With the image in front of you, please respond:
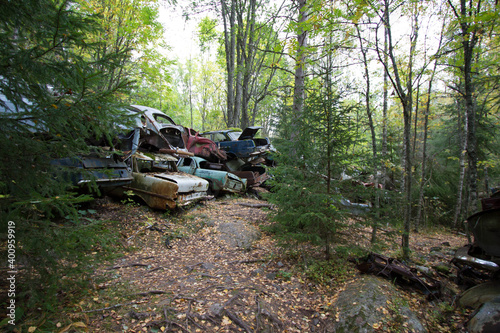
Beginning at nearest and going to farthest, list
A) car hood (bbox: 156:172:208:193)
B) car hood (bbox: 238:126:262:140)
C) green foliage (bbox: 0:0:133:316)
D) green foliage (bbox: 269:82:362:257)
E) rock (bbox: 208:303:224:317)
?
green foliage (bbox: 0:0:133:316) → rock (bbox: 208:303:224:317) → green foliage (bbox: 269:82:362:257) → car hood (bbox: 156:172:208:193) → car hood (bbox: 238:126:262:140)

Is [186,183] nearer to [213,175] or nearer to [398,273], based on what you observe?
[213,175]

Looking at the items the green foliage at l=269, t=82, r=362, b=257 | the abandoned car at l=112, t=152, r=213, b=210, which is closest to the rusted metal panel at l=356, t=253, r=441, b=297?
the green foliage at l=269, t=82, r=362, b=257

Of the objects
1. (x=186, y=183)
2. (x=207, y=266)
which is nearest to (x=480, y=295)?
(x=207, y=266)

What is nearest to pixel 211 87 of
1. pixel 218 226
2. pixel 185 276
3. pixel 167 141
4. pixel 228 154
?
pixel 228 154

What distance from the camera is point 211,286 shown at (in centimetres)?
343

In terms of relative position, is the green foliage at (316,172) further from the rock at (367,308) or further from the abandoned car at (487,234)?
the abandoned car at (487,234)

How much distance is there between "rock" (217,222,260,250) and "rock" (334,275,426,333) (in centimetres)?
241

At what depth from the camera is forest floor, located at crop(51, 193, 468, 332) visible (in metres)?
2.61

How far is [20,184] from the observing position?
199 centimetres

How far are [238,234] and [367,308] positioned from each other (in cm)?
330

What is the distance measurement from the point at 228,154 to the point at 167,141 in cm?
377

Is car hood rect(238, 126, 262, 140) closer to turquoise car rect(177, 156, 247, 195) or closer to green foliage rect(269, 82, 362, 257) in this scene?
turquoise car rect(177, 156, 247, 195)

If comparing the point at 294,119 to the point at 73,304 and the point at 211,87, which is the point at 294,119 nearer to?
the point at 73,304

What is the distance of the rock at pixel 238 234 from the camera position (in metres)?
5.38
